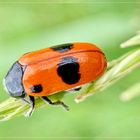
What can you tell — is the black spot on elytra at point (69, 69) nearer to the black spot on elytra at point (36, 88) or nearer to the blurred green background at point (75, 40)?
the black spot on elytra at point (36, 88)

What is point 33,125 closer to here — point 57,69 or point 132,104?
point 132,104

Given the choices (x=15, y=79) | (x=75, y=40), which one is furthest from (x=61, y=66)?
(x=75, y=40)

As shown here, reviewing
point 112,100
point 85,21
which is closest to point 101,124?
point 112,100

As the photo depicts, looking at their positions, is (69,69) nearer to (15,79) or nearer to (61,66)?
(61,66)

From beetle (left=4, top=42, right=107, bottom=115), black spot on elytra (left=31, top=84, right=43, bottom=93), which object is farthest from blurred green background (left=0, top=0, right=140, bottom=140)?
black spot on elytra (left=31, top=84, right=43, bottom=93)

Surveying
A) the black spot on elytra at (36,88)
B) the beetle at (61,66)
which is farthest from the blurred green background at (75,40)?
the black spot on elytra at (36,88)
